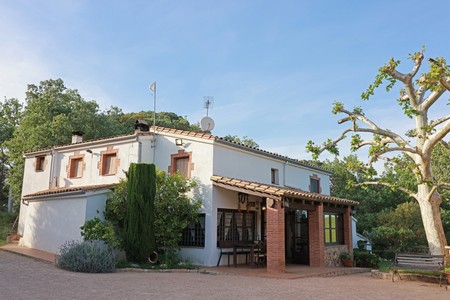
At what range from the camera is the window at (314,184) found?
21.0 meters

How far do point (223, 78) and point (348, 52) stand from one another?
4.45 m

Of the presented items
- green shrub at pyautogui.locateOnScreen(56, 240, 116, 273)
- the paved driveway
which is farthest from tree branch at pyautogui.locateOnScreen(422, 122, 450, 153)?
green shrub at pyautogui.locateOnScreen(56, 240, 116, 273)

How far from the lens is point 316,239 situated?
1545 cm

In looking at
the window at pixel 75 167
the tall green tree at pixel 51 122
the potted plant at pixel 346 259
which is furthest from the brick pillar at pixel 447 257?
the tall green tree at pixel 51 122

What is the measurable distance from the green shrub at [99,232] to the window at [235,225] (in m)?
3.76

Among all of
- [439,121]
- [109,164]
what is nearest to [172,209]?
[109,164]

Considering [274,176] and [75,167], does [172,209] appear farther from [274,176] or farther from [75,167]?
[75,167]

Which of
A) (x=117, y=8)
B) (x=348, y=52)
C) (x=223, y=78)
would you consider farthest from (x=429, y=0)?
(x=117, y=8)

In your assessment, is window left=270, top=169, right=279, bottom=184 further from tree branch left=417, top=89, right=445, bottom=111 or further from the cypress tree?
tree branch left=417, top=89, right=445, bottom=111

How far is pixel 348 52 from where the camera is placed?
40.3ft

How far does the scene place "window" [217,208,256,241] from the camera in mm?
15203

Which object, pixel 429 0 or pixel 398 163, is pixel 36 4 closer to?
pixel 429 0

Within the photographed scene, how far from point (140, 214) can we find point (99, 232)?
1442 millimetres

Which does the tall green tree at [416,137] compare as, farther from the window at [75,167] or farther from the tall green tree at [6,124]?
the tall green tree at [6,124]
